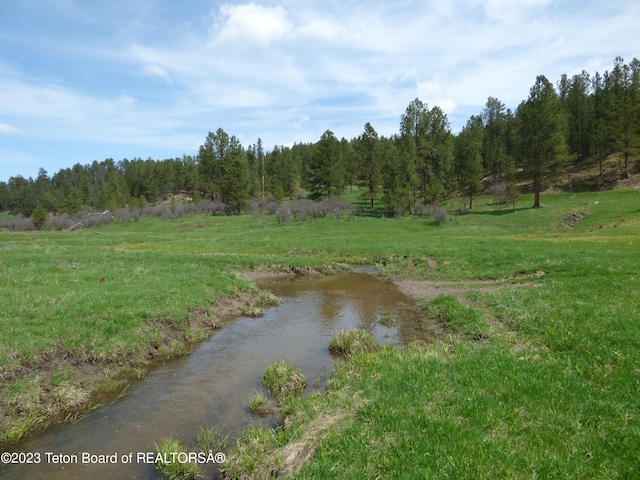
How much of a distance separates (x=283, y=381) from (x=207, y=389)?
224 centimetres

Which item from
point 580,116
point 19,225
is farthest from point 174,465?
point 580,116

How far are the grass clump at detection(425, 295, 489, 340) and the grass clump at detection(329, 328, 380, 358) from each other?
3446mm

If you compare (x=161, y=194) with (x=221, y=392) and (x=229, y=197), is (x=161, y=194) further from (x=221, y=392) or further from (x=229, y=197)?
(x=221, y=392)

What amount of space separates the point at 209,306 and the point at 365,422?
38.5ft

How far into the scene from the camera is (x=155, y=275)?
19.5 m

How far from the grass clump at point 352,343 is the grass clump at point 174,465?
622 cm

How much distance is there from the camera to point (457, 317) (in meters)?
15.1

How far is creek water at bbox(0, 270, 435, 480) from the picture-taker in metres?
7.54

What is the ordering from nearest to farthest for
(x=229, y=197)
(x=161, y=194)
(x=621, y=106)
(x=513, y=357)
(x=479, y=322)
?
(x=513, y=357) → (x=479, y=322) → (x=621, y=106) → (x=229, y=197) → (x=161, y=194)

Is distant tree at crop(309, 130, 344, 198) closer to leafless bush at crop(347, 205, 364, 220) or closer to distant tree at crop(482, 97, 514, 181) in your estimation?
leafless bush at crop(347, 205, 364, 220)

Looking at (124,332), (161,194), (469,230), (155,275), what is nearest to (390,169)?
(469,230)

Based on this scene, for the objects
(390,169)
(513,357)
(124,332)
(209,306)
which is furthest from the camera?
(390,169)

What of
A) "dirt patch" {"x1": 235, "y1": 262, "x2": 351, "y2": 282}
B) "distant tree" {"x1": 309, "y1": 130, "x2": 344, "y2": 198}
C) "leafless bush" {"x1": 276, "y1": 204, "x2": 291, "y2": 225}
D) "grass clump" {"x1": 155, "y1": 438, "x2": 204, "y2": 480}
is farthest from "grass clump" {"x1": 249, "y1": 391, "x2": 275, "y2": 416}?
"distant tree" {"x1": 309, "y1": 130, "x2": 344, "y2": 198}

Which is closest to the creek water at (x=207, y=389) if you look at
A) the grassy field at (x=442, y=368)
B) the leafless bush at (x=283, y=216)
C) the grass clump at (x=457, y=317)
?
the grass clump at (x=457, y=317)
